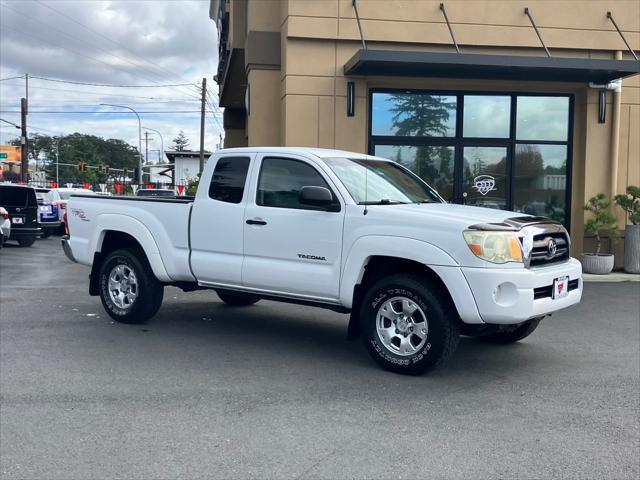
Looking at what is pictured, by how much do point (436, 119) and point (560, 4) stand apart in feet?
10.8

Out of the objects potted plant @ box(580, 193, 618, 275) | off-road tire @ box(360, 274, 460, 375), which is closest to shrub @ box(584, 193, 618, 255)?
potted plant @ box(580, 193, 618, 275)

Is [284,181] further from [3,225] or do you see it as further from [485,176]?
[3,225]

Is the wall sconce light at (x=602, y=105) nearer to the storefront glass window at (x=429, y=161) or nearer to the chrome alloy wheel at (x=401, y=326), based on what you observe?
the storefront glass window at (x=429, y=161)

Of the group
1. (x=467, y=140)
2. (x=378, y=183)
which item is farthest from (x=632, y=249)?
(x=378, y=183)

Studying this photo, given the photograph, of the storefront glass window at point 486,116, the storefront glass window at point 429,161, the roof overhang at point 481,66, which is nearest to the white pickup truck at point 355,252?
the roof overhang at point 481,66

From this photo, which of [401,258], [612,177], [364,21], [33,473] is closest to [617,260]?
[612,177]

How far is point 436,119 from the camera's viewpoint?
13977mm

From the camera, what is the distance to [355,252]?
616 centimetres

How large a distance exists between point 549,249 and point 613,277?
25.4 feet

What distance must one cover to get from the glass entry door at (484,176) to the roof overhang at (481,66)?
154cm

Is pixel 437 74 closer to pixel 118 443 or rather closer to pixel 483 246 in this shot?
pixel 483 246

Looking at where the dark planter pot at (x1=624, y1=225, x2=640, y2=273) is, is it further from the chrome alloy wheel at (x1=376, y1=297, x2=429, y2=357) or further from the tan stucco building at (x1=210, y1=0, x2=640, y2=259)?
the chrome alloy wheel at (x1=376, y1=297, x2=429, y2=357)

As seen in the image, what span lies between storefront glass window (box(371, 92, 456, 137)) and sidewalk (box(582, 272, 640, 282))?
3.84 meters

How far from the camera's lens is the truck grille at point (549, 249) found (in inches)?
231
